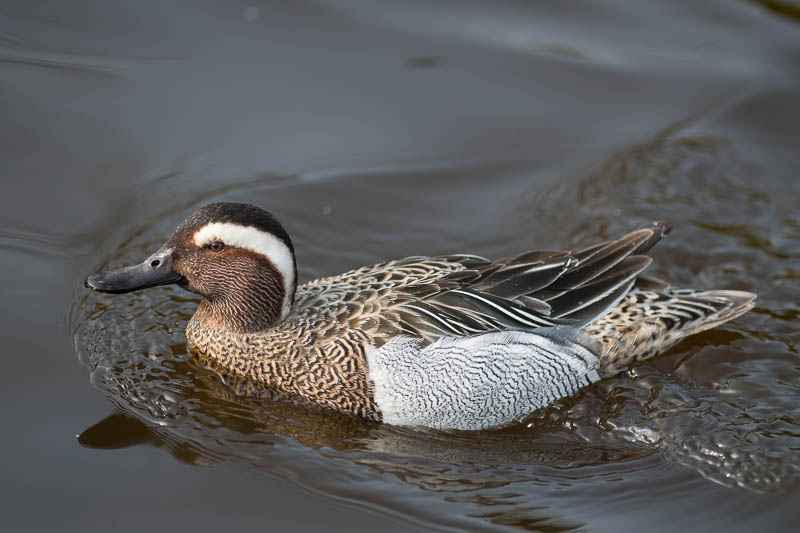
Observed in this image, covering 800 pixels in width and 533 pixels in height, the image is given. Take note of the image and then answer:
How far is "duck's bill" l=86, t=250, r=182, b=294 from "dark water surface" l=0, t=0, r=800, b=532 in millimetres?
679

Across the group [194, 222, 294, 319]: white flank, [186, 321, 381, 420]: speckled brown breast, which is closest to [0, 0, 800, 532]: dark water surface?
[186, 321, 381, 420]: speckled brown breast

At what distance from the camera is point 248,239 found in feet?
19.6

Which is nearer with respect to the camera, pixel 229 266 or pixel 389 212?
pixel 229 266

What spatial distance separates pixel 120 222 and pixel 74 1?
319 centimetres

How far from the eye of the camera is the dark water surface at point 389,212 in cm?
550

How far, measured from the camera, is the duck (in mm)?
5914

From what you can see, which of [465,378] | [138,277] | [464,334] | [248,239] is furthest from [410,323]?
[138,277]

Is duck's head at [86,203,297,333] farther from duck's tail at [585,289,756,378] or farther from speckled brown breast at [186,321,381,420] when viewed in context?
duck's tail at [585,289,756,378]

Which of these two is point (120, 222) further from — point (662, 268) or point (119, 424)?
point (662, 268)

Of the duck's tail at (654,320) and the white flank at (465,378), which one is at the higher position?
the duck's tail at (654,320)

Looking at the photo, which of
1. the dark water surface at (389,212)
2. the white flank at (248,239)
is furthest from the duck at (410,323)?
the dark water surface at (389,212)

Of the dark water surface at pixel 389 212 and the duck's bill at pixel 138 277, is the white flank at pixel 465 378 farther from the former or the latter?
the duck's bill at pixel 138 277

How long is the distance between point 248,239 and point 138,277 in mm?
745

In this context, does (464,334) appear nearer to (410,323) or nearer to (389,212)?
(410,323)
